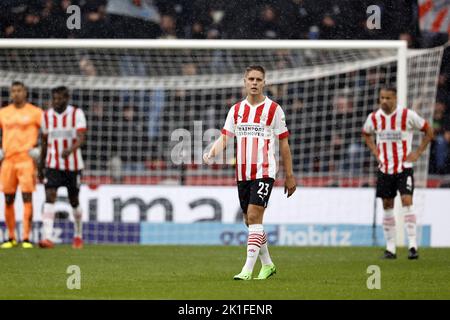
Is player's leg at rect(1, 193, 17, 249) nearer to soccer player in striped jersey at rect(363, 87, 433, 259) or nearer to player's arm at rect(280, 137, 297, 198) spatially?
soccer player in striped jersey at rect(363, 87, 433, 259)

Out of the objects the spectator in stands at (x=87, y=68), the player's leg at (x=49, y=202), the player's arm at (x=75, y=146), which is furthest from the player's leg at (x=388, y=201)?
the spectator in stands at (x=87, y=68)

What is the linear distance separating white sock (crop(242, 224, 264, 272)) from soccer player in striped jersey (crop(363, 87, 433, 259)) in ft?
12.5

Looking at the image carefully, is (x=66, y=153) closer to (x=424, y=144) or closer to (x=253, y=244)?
(x=424, y=144)

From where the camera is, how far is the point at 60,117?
15156mm

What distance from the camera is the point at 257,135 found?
32.5 ft

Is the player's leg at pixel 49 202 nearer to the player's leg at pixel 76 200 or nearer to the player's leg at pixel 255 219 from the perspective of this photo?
the player's leg at pixel 76 200

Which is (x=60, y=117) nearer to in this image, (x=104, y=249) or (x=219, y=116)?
(x=104, y=249)

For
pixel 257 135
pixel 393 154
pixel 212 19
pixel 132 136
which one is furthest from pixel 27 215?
pixel 212 19

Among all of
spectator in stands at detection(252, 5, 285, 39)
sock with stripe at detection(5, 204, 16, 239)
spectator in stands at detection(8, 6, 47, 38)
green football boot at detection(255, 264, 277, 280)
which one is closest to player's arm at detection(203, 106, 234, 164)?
green football boot at detection(255, 264, 277, 280)

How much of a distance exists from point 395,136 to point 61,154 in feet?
14.7

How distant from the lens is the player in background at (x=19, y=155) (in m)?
15.1

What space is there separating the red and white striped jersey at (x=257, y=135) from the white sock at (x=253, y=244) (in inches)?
17.8

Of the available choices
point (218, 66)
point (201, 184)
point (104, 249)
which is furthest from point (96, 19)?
point (104, 249)
